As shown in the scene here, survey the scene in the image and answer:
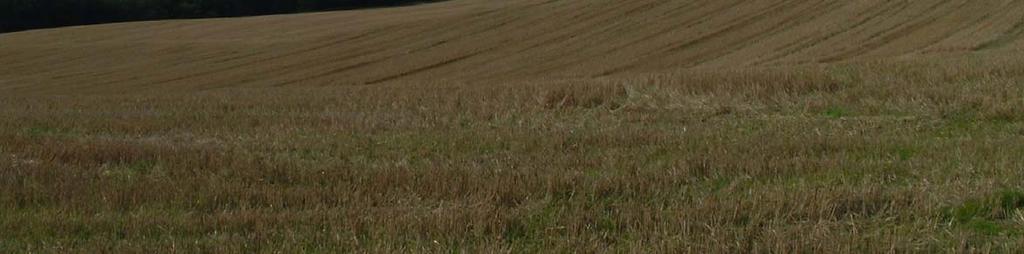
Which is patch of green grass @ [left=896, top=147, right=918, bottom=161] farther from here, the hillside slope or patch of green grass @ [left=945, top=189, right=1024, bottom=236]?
the hillside slope

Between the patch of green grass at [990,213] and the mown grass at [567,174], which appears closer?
the mown grass at [567,174]

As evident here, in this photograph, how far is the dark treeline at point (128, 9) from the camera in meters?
67.9

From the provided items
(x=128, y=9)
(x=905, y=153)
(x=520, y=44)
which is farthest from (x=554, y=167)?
(x=128, y=9)

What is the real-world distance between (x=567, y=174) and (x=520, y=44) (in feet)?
90.7

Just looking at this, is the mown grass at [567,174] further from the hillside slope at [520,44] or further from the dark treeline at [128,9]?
the dark treeline at [128,9]

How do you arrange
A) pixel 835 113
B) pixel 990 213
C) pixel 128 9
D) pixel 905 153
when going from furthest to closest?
pixel 128 9
pixel 835 113
pixel 905 153
pixel 990 213

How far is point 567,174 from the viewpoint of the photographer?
755 cm

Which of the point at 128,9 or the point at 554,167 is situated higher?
the point at 554,167

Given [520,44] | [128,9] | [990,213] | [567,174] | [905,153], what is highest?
[990,213]

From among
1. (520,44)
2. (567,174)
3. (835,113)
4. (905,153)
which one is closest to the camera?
(567,174)

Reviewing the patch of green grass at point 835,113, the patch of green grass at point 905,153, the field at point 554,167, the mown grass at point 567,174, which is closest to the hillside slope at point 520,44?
the field at point 554,167

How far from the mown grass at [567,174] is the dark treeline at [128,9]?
58675 millimetres

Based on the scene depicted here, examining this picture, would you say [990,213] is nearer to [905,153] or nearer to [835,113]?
[905,153]

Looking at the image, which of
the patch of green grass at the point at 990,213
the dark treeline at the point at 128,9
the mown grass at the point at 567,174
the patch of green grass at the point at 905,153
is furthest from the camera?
the dark treeline at the point at 128,9
